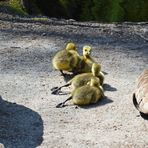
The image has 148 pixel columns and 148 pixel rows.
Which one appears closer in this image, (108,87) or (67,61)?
(108,87)

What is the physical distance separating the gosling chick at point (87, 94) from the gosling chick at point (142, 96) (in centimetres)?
48

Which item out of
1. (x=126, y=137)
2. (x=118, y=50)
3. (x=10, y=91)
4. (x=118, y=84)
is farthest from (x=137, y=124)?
(x=118, y=50)

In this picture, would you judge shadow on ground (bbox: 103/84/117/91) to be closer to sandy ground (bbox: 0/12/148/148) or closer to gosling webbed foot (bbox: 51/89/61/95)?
sandy ground (bbox: 0/12/148/148)

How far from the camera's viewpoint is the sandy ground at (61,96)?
536 cm

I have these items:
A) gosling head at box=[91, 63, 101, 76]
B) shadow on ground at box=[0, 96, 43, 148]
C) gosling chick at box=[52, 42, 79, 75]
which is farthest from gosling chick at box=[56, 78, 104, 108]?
gosling chick at box=[52, 42, 79, 75]

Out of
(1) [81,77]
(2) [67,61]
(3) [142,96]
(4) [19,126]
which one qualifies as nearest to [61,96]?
(1) [81,77]

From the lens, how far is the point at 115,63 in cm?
781

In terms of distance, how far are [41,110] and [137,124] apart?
110 centimetres

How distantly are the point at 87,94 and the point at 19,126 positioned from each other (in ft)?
2.95

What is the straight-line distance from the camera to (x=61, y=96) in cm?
649

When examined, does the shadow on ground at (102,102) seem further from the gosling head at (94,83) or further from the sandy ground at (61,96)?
the gosling head at (94,83)

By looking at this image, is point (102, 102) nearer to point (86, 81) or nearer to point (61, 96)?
point (86, 81)

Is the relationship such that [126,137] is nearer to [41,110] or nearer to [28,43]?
[41,110]

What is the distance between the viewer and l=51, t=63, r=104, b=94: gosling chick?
6.39m
